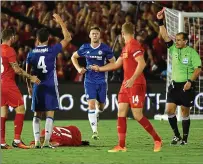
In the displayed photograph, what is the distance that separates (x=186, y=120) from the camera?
14828 mm

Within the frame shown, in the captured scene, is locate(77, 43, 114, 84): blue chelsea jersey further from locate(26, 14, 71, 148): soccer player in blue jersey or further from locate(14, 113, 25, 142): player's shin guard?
locate(14, 113, 25, 142): player's shin guard

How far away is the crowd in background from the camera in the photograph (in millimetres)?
23047

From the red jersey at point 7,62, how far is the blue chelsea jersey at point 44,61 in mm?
316

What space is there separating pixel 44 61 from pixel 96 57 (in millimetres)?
2747

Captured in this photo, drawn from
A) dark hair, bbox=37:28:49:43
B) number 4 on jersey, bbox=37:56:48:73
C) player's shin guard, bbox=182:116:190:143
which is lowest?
player's shin guard, bbox=182:116:190:143

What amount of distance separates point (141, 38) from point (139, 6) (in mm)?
1564

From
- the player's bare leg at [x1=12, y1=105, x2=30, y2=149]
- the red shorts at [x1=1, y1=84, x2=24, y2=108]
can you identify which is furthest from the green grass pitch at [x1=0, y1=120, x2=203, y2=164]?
the red shorts at [x1=1, y1=84, x2=24, y2=108]

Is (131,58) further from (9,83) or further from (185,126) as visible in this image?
(185,126)

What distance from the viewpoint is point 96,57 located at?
16375 millimetres

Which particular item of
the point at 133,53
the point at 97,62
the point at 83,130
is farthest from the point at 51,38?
the point at 133,53

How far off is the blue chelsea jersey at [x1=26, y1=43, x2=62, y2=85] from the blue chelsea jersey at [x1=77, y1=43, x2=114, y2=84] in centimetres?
254

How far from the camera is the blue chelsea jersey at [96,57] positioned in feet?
53.7

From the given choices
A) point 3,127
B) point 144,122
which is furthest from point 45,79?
point 144,122

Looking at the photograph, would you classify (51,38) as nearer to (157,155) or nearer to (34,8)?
(34,8)
